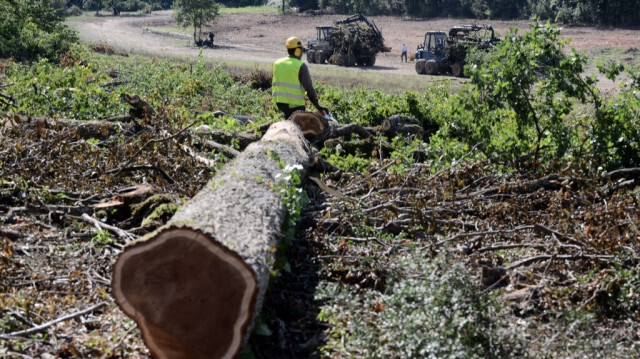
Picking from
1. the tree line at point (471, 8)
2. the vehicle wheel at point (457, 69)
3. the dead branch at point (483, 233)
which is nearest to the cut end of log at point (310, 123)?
the dead branch at point (483, 233)

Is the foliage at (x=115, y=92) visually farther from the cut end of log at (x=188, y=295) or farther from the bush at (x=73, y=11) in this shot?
the bush at (x=73, y=11)

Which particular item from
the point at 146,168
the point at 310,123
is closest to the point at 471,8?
the point at 310,123

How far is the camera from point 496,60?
8125 mm

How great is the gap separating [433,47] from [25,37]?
16144 millimetres

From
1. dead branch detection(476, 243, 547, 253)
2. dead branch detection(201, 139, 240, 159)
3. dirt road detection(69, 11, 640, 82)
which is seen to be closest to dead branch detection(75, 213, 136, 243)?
dead branch detection(201, 139, 240, 159)

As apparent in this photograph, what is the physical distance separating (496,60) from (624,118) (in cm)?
153

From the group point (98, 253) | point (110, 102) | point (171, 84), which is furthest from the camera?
point (171, 84)

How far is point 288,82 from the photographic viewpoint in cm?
985

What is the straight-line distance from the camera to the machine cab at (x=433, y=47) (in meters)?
29.1

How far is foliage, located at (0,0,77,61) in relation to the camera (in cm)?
2181

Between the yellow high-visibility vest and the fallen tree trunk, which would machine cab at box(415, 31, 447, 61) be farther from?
the fallen tree trunk

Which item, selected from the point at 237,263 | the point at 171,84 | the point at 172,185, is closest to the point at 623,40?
the point at 171,84

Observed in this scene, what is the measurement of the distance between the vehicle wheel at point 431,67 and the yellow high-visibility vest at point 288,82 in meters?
19.0

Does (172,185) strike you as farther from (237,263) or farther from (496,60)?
(496,60)
